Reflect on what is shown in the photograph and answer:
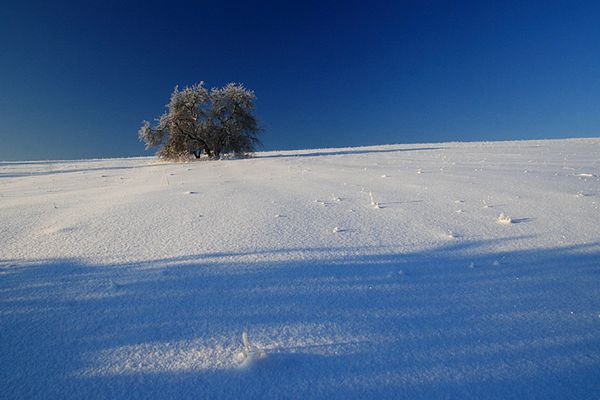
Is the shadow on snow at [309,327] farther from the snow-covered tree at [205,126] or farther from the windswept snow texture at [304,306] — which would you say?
the snow-covered tree at [205,126]

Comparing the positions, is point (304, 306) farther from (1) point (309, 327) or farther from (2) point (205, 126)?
(2) point (205, 126)

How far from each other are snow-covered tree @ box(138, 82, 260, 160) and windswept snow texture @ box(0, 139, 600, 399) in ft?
55.5

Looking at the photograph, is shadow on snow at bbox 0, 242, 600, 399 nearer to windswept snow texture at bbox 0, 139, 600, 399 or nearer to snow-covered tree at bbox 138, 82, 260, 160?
windswept snow texture at bbox 0, 139, 600, 399

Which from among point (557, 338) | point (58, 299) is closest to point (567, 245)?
point (557, 338)

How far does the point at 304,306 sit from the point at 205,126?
1987 centimetres

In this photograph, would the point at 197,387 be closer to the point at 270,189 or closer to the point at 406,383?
the point at 406,383

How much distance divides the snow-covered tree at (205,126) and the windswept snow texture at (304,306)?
16923 mm

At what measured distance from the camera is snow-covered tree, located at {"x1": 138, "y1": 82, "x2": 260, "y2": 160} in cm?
1920

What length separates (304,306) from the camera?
1.73m

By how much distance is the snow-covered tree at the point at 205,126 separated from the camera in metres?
19.2

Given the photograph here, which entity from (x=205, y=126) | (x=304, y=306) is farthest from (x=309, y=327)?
(x=205, y=126)

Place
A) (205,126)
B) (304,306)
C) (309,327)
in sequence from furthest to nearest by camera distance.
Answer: (205,126), (304,306), (309,327)

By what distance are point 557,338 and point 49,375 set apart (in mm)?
2142

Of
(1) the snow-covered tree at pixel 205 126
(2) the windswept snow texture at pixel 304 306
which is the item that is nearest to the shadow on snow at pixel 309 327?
(2) the windswept snow texture at pixel 304 306
